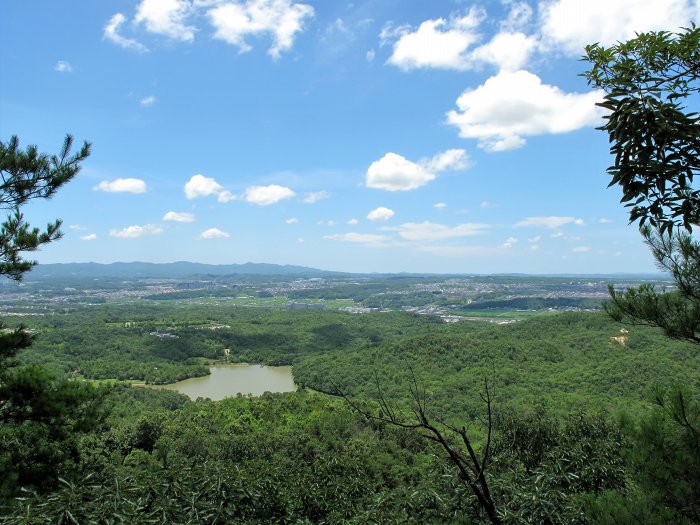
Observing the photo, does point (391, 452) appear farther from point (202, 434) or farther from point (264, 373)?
point (264, 373)

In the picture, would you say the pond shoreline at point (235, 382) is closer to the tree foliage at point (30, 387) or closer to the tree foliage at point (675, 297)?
the tree foliage at point (30, 387)

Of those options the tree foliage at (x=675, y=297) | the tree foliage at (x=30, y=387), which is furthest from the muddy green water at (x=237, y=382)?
the tree foliage at (x=675, y=297)

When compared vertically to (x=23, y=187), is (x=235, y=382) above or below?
below

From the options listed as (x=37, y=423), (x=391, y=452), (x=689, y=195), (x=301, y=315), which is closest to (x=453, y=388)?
(x=391, y=452)

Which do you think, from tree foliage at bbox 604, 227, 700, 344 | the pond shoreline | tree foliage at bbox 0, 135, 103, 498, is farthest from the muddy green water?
tree foliage at bbox 604, 227, 700, 344

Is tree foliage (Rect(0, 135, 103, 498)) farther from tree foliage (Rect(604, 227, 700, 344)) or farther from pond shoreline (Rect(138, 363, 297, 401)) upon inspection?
pond shoreline (Rect(138, 363, 297, 401))

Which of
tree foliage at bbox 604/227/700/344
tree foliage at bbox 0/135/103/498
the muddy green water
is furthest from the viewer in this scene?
the muddy green water

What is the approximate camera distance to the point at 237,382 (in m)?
37.2

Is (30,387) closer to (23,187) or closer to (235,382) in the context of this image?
(23,187)

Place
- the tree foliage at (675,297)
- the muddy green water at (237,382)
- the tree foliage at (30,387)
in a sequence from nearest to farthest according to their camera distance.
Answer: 1. the tree foliage at (675,297)
2. the tree foliage at (30,387)
3. the muddy green water at (237,382)

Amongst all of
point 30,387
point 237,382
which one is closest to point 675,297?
point 30,387

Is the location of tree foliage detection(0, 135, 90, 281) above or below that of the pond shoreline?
above

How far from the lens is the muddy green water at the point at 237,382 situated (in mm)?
33719

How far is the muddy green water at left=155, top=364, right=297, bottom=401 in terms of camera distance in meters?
33.7
